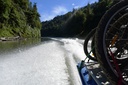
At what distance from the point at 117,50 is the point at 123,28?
17.7 inches

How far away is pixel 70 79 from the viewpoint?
5129mm

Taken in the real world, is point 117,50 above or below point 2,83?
above

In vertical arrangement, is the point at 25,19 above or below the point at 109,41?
above

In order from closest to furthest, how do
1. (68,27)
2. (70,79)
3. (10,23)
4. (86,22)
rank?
(70,79) < (10,23) < (86,22) < (68,27)

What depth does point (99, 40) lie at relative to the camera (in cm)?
257

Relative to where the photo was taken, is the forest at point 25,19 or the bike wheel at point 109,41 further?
the forest at point 25,19

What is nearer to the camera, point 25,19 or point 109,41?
point 109,41

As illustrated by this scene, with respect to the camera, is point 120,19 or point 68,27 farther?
point 68,27

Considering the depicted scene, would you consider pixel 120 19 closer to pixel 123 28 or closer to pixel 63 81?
pixel 123 28

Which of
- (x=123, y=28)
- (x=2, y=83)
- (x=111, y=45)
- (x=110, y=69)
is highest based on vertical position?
(x=123, y=28)

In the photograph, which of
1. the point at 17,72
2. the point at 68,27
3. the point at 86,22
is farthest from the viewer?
the point at 68,27

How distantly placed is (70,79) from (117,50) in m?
1.87

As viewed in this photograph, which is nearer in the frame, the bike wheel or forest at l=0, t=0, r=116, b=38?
the bike wheel

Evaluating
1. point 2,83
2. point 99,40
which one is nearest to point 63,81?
point 2,83
